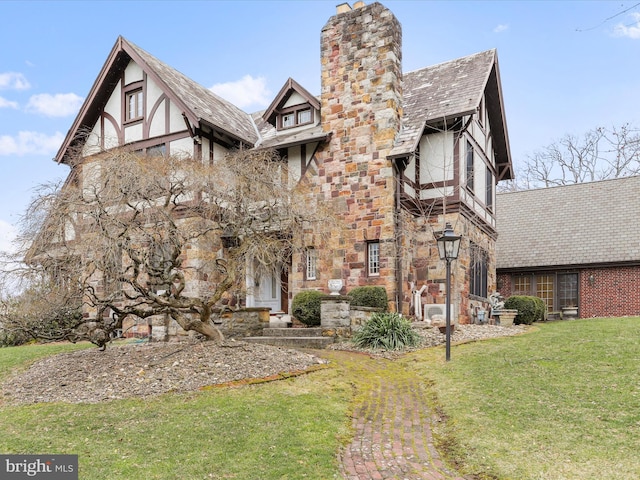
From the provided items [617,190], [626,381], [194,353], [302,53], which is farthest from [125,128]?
[617,190]

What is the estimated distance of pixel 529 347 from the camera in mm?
11578

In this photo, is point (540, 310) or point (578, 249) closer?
point (540, 310)

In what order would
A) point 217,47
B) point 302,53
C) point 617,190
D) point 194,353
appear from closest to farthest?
point 194,353 < point 217,47 < point 302,53 < point 617,190

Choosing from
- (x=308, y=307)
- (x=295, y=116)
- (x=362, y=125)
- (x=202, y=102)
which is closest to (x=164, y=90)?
(x=202, y=102)

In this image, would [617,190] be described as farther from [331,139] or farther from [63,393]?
[63,393]

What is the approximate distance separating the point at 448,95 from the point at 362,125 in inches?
117

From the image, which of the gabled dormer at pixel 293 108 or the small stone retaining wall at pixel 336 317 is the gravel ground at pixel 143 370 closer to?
the small stone retaining wall at pixel 336 317

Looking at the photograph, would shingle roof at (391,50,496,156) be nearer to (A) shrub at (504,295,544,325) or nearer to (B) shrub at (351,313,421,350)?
(B) shrub at (351,313,421,350)

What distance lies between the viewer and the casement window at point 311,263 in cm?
1722

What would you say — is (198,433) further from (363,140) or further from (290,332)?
(363,140)

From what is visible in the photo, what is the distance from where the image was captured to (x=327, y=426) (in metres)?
7.04

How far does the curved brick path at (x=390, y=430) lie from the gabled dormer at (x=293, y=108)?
32.7 ft

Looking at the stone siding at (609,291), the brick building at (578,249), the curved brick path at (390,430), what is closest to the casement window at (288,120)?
the curved brick path at (390,430)

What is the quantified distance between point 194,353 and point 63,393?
7.82 feet
